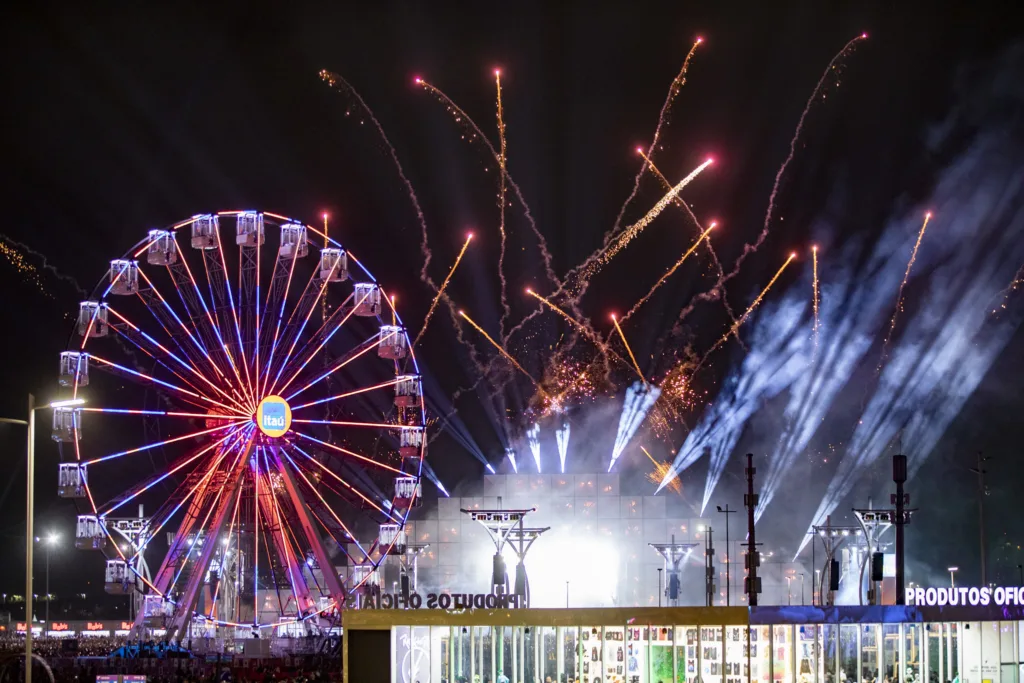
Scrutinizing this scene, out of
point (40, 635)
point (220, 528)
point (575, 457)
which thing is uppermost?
point (575, 457)

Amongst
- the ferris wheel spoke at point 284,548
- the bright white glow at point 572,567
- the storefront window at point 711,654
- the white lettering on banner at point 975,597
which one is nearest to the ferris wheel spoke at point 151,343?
the ferris wheel spoke at point 284,548

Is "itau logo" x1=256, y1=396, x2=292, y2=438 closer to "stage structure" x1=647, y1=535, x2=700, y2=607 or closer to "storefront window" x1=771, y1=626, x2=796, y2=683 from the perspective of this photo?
"stage structure" x1=647, y1=535, x2=700, y2=607

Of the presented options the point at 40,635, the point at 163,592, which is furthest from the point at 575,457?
the point at 163,592

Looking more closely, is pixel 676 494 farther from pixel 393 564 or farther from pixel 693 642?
pixel 693 642

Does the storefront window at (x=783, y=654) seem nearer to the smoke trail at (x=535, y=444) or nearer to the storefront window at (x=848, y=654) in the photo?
the storefront window at (x=848, y=654)

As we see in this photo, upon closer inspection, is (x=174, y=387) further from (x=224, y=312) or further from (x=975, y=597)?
(x=975, y=597)

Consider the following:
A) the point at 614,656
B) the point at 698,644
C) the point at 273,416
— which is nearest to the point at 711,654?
the point at 698,644

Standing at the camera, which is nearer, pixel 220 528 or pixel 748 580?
pixel 748 580
